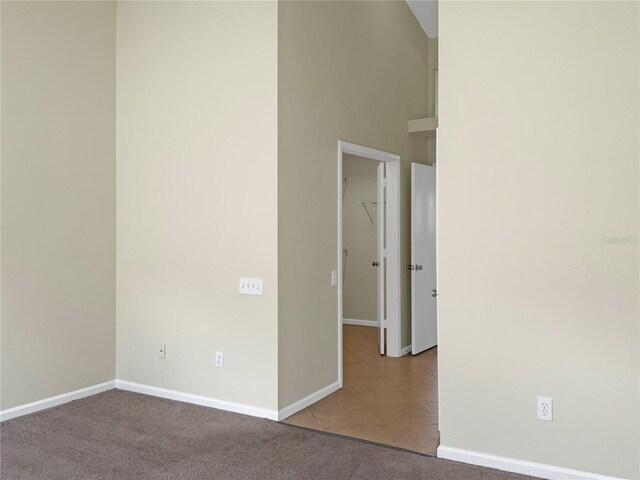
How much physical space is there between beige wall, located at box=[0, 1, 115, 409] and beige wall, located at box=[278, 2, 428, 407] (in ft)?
5.51

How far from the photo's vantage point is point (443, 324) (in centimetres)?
320

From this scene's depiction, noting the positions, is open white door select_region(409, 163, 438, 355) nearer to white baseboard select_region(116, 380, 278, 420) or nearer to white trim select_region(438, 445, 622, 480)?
white baseboard select_region(116, 380, 278, 420)

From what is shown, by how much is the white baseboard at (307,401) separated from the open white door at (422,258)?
156 cm

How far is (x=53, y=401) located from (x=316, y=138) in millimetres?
2881

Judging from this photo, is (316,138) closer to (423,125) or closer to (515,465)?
(423,125)

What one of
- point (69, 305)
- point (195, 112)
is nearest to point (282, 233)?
point (195, 112)

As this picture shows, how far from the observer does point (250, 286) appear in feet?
12.8

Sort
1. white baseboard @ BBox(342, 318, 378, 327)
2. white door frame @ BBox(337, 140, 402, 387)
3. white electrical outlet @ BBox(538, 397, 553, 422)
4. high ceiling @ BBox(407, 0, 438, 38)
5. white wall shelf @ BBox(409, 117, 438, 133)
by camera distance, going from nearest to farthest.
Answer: white electrical outlet @ BBox(538, 397, 553, 422)
white door frame @ BBox(337, 140, 402, 387)
white wall shelf @ BBox(409, 117, 438, 133)
high ceiling @ BBox(407, 0, 438, 38)
white baseboard @ BBox(342, 318, 378, 327)

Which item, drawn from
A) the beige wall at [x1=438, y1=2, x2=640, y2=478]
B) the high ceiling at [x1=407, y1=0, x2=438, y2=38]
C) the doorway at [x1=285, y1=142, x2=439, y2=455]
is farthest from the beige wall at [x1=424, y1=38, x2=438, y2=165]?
the beige wall at [x1=438, y1=2, x2=640, y2=478]

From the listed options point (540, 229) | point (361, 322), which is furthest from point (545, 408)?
point (361, 322)

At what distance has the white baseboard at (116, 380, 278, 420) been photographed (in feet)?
12.6

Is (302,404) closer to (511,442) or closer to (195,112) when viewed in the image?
(511,442)

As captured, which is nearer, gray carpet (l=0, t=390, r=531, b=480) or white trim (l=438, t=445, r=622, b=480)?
white trim (l=438, t=445, r=622, b=480)

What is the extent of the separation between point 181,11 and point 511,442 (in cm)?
388
